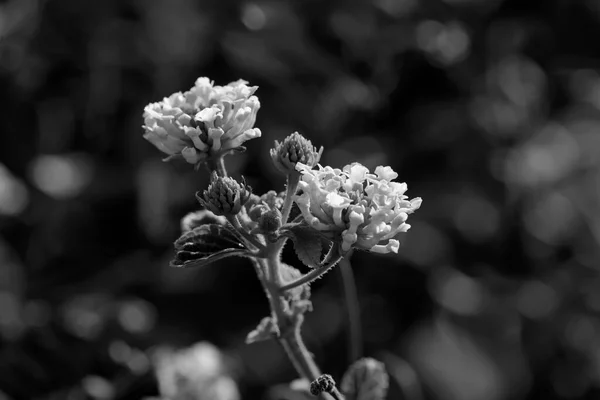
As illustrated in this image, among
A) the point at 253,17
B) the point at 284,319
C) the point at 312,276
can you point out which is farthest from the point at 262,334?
the point at 253,17

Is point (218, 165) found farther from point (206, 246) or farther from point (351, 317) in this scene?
point (351, 317)

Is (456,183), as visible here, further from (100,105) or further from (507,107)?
(100,105)

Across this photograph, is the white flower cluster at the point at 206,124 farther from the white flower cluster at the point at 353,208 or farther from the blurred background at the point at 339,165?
the blurred background at the point at 339,165

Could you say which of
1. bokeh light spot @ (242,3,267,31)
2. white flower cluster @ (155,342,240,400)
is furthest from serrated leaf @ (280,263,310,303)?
bokeh light spot @ (242,3,267,31)

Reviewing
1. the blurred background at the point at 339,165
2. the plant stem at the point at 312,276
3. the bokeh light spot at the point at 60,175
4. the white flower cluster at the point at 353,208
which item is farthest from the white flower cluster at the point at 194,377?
the bokeh light spot at the point at 60,175

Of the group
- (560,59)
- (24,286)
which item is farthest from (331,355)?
(560,59)

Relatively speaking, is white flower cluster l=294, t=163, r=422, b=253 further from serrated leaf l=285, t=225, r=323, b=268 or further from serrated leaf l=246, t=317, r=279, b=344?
serrated leaf l=246, t=317, r=279, b=344
